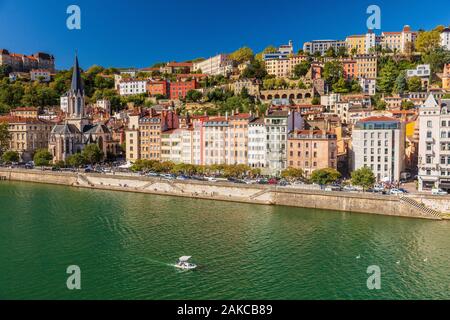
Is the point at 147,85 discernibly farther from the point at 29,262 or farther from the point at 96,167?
the point at 29,262

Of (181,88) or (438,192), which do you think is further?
(181,88)

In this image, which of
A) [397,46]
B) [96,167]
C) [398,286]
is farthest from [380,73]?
[398,286]

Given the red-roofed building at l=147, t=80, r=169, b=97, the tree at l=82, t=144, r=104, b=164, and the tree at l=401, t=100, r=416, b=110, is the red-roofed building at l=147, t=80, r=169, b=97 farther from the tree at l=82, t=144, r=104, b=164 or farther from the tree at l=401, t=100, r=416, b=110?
the tree at l=401, t=100, r=416, b=110

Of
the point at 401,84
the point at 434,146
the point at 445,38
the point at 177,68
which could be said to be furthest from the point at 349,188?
the point at 177,68

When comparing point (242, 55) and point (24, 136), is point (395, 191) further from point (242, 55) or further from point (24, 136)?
point (242, 55)

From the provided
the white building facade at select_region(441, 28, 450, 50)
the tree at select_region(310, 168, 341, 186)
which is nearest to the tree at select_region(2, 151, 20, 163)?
the tree at select_region(310, 168, 341, 186)

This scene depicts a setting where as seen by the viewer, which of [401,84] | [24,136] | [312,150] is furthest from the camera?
[401,84]

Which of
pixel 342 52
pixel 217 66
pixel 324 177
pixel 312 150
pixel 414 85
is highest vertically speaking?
pixel 342 52
